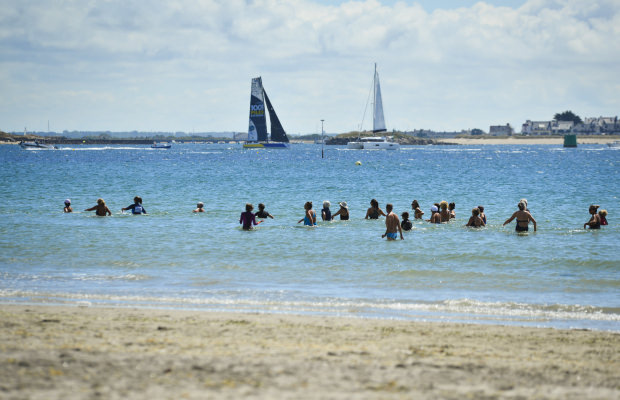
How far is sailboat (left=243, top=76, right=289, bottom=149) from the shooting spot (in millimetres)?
114188

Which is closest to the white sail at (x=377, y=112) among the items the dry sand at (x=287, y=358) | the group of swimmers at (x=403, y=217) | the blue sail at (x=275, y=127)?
the blue sail at (x=275, y=127)

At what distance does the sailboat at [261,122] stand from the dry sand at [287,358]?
345 ft

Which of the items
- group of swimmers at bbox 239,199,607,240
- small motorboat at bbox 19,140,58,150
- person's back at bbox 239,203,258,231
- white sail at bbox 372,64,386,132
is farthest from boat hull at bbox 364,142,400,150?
person's back at bbox 239,203,258,231

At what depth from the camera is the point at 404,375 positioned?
24.8ft

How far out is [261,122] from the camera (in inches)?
4732

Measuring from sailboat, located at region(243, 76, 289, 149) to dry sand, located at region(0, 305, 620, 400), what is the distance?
105m

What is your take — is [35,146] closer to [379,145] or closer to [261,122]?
[261,122]

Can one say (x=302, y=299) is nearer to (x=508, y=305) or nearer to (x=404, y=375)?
(x=508, y=305)

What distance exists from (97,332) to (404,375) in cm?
481

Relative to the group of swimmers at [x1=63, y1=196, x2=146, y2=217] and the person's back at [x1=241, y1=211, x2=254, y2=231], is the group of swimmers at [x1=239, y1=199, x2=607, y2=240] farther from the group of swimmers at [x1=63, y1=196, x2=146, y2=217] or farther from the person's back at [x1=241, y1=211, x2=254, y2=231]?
the group of swimmers at [x1=63, y1=196, x2=146, y2=217]

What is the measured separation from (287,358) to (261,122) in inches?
4474

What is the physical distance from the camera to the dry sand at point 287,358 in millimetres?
6965

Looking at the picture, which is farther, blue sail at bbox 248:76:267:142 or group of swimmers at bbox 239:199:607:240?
blue sail at bbox 248:76:267:142

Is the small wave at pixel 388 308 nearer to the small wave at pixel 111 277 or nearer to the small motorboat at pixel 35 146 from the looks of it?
the small wave at pixel 111 277
